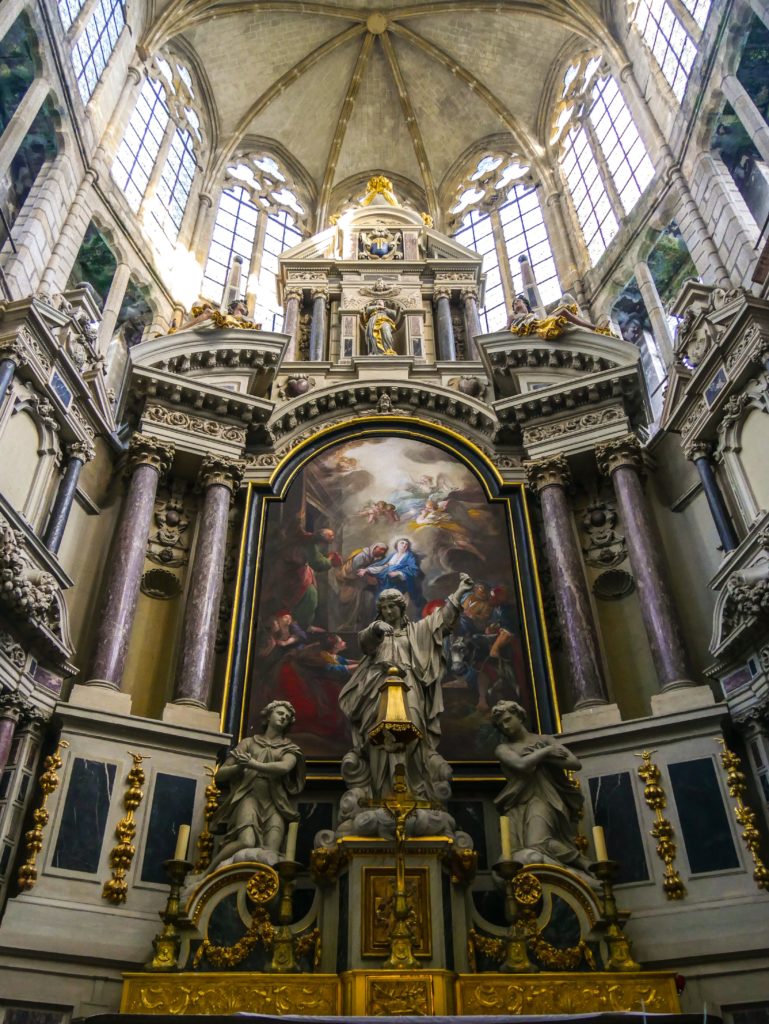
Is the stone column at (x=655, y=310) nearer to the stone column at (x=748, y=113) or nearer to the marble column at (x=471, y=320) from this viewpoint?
the stone column at (x=748, y=113)

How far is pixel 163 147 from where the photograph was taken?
19781mm

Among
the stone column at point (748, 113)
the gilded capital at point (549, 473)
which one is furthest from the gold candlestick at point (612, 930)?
the stone column at point (748, 113)

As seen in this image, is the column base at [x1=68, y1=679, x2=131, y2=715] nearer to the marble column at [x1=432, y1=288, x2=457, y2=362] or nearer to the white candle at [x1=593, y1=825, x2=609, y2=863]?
the white candle at [x1=593, y1=825, x2=609, y2=863]

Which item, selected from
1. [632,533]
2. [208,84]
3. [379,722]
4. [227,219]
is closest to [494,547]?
[632,533]

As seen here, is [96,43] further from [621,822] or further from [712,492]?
[621,822]

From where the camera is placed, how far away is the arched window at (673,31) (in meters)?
15.7

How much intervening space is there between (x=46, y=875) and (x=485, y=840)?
404cm

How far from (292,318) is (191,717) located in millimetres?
7731

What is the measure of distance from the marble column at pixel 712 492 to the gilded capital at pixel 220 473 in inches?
217

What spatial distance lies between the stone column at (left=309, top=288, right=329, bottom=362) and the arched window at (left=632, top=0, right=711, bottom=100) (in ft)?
25.1

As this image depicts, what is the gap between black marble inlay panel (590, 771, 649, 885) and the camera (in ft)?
26.5

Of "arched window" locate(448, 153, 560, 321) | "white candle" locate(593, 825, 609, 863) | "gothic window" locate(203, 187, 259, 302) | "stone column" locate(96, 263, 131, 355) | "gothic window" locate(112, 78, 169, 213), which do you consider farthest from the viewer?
"gothic window" locate(203, 187, 259, 302)

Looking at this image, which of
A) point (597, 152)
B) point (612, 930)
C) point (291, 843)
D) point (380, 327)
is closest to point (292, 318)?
point (380, 327)

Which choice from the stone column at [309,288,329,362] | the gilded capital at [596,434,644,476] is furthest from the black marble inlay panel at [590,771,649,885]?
the stone column at [309,288,329,362]
